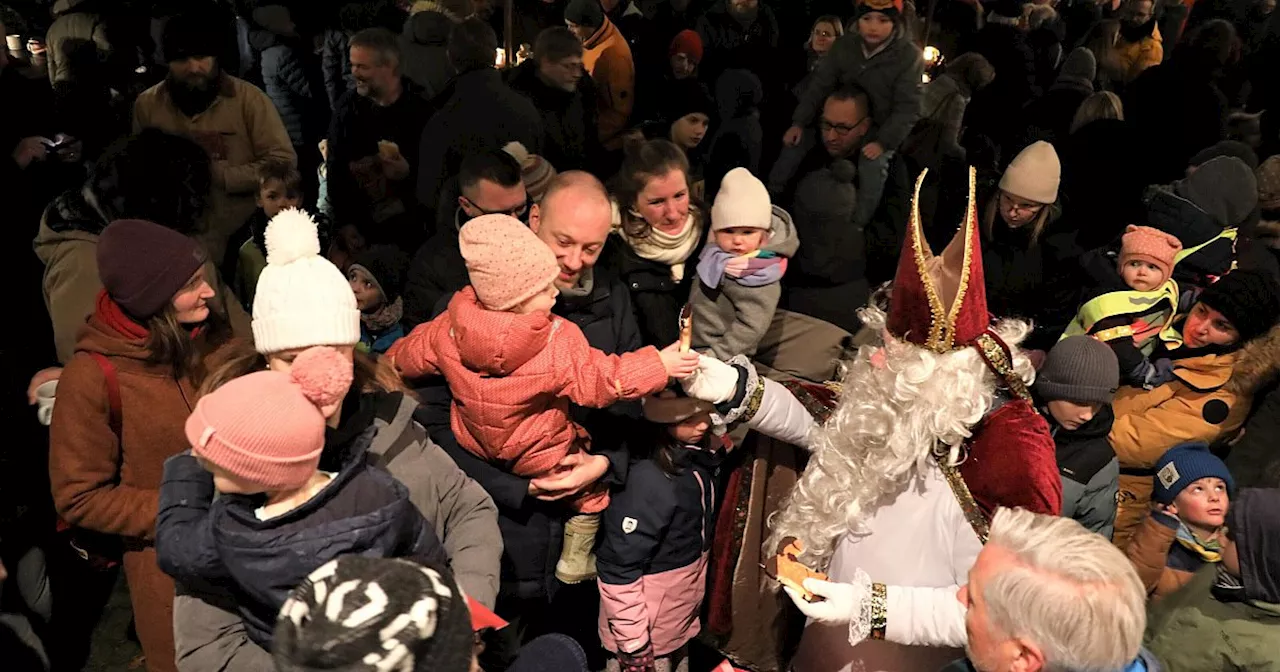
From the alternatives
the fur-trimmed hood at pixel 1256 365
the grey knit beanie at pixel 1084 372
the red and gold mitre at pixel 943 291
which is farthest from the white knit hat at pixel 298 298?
the fur-trimmed hood at pixel 1256 365

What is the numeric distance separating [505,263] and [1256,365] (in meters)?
3.42

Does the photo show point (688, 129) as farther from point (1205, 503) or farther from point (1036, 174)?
point (1205, 503)

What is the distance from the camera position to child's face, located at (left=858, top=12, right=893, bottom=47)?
5.75 metres

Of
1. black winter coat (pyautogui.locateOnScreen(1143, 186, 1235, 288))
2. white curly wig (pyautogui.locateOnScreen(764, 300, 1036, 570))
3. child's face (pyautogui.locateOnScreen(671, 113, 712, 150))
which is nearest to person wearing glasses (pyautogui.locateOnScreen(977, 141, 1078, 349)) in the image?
black winter coat (pyautogui.locateOnScreen(1143, 186, 1235, 288))

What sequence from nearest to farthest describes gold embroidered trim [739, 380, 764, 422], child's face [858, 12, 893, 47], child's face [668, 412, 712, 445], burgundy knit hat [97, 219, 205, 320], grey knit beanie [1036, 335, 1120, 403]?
1. burgundy knit hat [97, 219, 205, 320]
2. gold embroidered trim [739, 380, 764, 422]
3. child's face [668, 412, 712, 445]
4. grey knit beanie [1036, 335, 1120, 403]
5. child's face [858, 12, 893, 47]

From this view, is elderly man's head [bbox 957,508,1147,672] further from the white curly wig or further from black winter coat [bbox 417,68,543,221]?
black winter coat [bbox 417,68,543,221]

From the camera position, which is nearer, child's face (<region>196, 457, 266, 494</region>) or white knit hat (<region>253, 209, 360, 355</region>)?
child's face (<region>196, 457, 266, 494</region>)

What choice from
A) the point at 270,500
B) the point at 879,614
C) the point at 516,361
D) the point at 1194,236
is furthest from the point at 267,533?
the point at 1194,236

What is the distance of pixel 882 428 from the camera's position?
258 centimetres

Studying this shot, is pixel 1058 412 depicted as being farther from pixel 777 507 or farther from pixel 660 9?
pixel 660 9

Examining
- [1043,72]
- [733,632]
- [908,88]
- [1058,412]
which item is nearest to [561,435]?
[733,632]

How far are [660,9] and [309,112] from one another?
3.18 meters

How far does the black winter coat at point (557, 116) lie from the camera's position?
558 centimetres

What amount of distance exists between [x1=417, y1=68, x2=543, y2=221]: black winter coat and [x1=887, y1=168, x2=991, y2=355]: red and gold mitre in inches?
110
